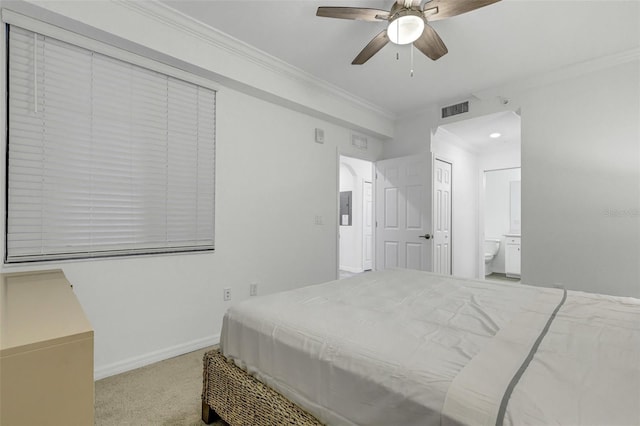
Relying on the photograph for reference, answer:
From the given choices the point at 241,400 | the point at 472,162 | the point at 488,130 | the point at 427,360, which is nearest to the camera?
the point at 427,360

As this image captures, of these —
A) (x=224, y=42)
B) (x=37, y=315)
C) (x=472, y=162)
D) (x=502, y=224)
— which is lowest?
(x=37, y=315)

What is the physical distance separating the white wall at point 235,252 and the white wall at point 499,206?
3929 mm

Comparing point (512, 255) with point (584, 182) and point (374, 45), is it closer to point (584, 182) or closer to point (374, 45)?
point (584, 182)

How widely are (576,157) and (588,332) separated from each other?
2.67 metres

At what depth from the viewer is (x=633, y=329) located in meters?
1.24

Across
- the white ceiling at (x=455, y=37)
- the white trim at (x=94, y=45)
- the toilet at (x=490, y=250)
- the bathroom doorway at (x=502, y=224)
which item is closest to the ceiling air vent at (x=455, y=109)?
the white ceiling at (x=455, y=37)

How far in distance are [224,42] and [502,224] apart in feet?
20.1

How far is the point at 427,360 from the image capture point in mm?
952

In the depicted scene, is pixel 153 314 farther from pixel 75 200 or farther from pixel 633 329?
pixel 633 329

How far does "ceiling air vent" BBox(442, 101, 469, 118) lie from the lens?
12.7 feet

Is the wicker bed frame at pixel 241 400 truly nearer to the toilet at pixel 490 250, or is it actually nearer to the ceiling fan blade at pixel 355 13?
the ceiling fan blade at pixel 355 13

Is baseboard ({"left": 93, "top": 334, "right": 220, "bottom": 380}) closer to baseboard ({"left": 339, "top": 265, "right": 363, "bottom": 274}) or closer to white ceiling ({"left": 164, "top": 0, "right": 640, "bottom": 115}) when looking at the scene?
white ceiling ({"left": 164, "top": 0, "right": 640, "bottom": 115})

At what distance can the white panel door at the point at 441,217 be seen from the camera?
409cm

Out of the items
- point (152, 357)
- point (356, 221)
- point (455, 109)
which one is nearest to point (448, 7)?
point (455, 109)
